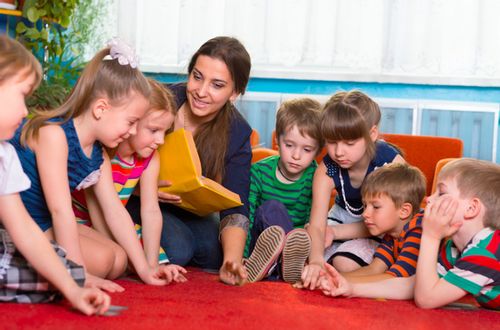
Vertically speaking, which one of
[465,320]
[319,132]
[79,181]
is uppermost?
[319,132]

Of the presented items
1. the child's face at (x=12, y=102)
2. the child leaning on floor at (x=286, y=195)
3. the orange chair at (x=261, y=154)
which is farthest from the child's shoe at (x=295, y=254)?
the orange chair at (x=261, y=154)

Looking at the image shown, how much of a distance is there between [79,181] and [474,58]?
8.31 feet

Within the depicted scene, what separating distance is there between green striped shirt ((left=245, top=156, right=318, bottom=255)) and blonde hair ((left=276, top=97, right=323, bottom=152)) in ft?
0.38

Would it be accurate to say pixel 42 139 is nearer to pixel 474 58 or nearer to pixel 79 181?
pixel 79 181

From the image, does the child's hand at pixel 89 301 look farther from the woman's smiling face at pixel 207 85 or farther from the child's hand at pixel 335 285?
the woman's smiling face at pixel 207 85

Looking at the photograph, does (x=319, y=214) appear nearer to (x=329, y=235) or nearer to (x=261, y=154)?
(x=329, y=235)

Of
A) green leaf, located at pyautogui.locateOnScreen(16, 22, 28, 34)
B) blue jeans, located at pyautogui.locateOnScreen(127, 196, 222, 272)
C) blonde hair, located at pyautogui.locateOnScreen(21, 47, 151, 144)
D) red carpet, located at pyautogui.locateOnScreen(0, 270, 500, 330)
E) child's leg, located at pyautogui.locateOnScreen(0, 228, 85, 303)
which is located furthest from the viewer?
green leaf, located at pyautogui.locateOnScreen(16, 22, 28, 34)

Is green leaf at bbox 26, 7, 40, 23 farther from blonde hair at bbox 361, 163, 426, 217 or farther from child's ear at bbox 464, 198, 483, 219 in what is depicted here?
child's ear at bbox 464, 198, 483, 219

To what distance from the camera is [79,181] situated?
171cm

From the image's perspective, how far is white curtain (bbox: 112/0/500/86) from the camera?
142 inches

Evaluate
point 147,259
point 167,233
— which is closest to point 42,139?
point 147,259

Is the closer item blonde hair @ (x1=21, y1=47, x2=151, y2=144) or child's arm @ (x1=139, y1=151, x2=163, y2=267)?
blonde hair @ (x1=21, y1=47, x2=151, y2=144)

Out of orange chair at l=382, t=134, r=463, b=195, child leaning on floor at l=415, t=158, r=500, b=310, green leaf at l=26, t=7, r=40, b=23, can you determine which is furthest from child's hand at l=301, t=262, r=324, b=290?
green leaf at l=26, t=7, r=40, b=23

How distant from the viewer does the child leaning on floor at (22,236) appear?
1329 millimetres
